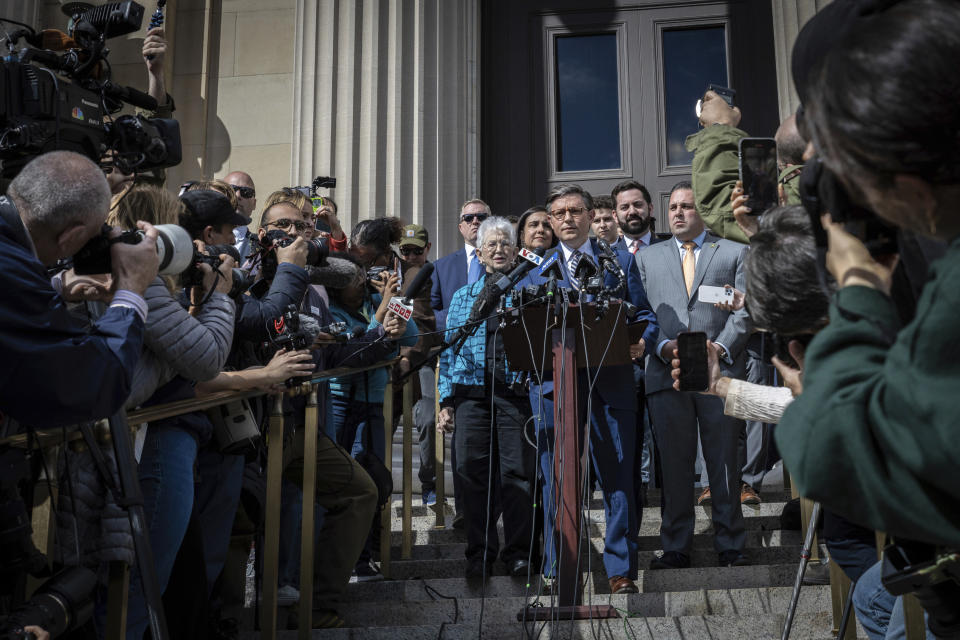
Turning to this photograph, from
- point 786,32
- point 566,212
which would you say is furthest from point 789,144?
point 786,32

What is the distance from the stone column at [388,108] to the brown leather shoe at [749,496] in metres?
3.72

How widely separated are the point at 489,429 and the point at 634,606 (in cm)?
138

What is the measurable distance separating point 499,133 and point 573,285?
194 inches

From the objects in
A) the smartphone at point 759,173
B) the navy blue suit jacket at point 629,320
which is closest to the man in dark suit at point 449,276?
the navy blue suit jacket at point 629,320

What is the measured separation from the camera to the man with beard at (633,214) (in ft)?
22.6

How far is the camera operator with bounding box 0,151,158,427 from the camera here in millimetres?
2404

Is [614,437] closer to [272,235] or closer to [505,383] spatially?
[505,383]

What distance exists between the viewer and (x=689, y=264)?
234 inches

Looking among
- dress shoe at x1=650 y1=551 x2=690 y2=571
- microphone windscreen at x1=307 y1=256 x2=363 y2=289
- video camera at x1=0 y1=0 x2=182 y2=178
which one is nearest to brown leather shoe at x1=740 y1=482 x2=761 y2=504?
dress shoe at x1=650 y1=551 x2=690 y2=571

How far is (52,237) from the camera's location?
8.82 feet

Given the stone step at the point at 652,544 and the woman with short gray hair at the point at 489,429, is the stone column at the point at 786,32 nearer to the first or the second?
the woman with short gray hair at the point at 489,429

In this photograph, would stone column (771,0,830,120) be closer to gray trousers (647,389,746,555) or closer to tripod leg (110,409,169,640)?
gray trousers (647,389,746,555)

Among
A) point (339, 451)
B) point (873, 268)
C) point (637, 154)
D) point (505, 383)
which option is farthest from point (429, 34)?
point (873, 268)

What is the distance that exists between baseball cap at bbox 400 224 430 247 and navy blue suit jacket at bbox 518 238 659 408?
1668mm
